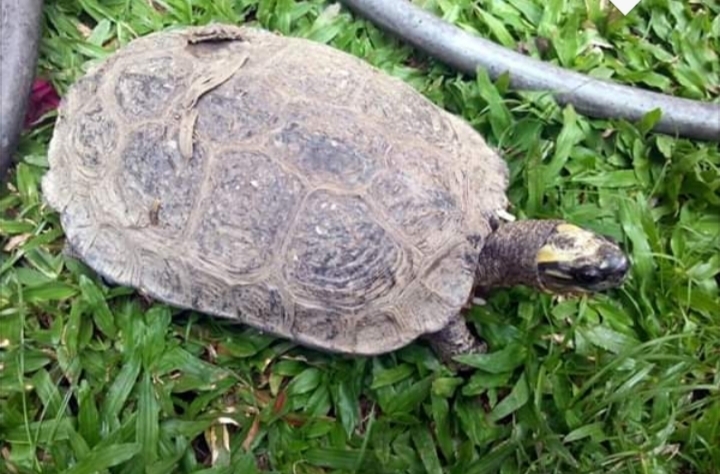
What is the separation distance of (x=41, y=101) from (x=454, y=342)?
1323mm

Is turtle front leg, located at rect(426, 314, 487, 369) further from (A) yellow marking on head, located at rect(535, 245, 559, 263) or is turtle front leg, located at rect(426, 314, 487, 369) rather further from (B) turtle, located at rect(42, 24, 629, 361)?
(A) yellow marking on head, located at rect(535, 245, 559, 263)

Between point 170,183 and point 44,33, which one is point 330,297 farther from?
point 44,33

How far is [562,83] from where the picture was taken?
2.57 meters

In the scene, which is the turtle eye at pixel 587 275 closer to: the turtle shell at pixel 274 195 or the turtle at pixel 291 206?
the turtle at pixel 291 206

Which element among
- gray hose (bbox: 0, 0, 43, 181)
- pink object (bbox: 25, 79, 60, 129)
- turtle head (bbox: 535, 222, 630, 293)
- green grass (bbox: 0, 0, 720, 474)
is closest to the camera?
turtle head (bbox: 535, 222, 630, 293)

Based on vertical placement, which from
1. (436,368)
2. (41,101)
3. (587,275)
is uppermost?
(587,275)

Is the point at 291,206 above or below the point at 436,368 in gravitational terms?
above

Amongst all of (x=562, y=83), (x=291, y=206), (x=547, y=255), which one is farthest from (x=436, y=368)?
(x=562, y=83)

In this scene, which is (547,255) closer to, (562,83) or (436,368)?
(436,368)

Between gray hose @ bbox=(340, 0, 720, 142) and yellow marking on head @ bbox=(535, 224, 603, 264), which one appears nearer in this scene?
yellow marking on head @ bbox=(535, 224, 603, 264)

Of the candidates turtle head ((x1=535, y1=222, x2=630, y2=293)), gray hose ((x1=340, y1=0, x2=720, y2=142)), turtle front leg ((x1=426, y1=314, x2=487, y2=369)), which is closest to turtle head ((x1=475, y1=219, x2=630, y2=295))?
turtle head ((x1=535, y1=222, x2=630, y2=293))

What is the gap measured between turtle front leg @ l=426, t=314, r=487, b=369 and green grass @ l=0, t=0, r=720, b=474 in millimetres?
32

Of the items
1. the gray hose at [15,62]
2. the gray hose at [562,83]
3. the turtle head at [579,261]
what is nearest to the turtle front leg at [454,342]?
the turtle head at [579,261]

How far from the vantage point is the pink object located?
8.25 feet
